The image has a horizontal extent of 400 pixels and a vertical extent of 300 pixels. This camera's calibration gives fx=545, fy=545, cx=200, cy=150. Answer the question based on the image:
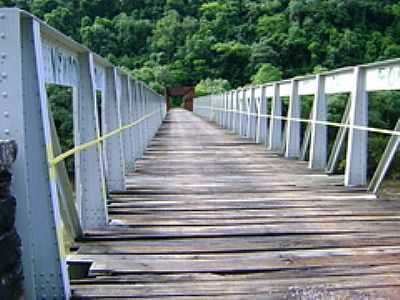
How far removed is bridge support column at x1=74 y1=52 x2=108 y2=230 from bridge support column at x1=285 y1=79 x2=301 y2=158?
4.73m

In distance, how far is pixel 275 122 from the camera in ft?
30.8

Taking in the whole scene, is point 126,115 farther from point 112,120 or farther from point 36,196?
point 36,196

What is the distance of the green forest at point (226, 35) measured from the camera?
181ft

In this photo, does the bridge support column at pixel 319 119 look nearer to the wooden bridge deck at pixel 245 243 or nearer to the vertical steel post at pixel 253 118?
the wooden bridge deck at pixel 245 243

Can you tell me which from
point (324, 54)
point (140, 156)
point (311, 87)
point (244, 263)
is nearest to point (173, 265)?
point (244, 263)

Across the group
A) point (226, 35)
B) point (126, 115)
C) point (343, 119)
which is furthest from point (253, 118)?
point (226, 35)

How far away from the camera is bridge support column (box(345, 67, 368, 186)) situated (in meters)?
5.36

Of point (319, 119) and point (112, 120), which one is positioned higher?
point (112, 120)

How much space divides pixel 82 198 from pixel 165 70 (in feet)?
205

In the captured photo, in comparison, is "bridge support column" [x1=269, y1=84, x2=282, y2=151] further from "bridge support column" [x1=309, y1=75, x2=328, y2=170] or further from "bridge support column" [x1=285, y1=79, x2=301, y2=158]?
"bridge support column" [x1=309, y1=75, x2=328, y2=170]

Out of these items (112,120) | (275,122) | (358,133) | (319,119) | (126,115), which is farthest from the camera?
(275,122)

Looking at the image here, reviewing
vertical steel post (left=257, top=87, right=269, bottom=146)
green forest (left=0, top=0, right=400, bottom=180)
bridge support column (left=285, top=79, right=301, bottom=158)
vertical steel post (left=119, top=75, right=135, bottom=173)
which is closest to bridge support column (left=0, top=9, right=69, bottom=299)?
vertical steel post (left=119, top=75, right=135, bottom=173)

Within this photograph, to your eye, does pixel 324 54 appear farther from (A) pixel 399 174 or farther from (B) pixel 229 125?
(B) pixel 229 125

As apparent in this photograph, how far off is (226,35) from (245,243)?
241 feet
